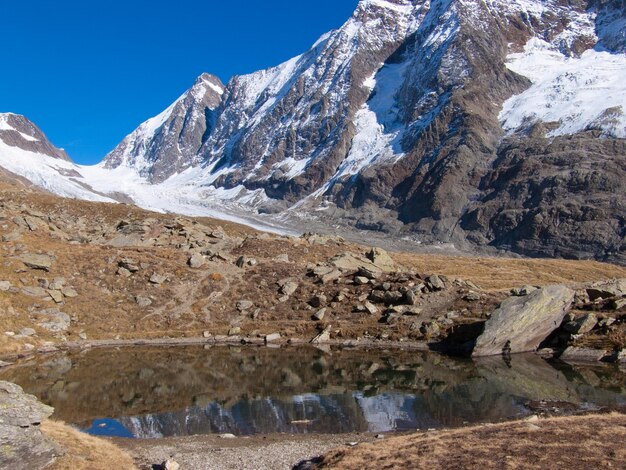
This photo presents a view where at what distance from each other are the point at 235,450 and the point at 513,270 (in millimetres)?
96072

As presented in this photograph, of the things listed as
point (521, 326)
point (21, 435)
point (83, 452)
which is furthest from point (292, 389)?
point (521, 326)

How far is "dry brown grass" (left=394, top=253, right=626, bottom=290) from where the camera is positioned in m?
101

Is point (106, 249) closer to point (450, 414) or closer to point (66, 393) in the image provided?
point (66, 393)

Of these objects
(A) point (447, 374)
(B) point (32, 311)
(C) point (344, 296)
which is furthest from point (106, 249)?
(A) point (447, 374)

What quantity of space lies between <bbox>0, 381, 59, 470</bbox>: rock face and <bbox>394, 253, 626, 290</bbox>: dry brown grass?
7717 cm

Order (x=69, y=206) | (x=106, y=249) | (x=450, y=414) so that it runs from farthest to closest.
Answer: (x=69, y=206), (x=106, y=249), (x=450, y=414)

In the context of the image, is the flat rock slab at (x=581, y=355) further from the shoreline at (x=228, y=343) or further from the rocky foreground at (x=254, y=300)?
the shoreline at (x=228, y=343)

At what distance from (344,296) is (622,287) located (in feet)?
112

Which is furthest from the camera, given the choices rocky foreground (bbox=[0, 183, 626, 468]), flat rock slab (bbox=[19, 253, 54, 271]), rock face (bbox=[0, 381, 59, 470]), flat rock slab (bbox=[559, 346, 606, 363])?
flat rock slab (bbox=[19, 253, 54, 271])

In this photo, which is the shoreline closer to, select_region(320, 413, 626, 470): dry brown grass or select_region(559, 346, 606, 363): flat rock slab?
Answer: select_region(559, 346, 606, 363): flat rock slab

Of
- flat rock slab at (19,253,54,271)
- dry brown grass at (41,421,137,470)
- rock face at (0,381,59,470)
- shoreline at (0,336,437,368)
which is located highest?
flat rock slab at (19,253,54,271)

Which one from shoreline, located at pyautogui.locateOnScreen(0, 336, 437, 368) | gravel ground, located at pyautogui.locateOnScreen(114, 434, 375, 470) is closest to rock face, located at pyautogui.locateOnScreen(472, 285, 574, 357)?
shoreline, located at pyautogui.locateOnScreen(0, 336, 437, 368)

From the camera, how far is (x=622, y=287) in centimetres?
6706

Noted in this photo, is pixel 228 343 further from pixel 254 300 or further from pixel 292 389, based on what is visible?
pixel 292 389
